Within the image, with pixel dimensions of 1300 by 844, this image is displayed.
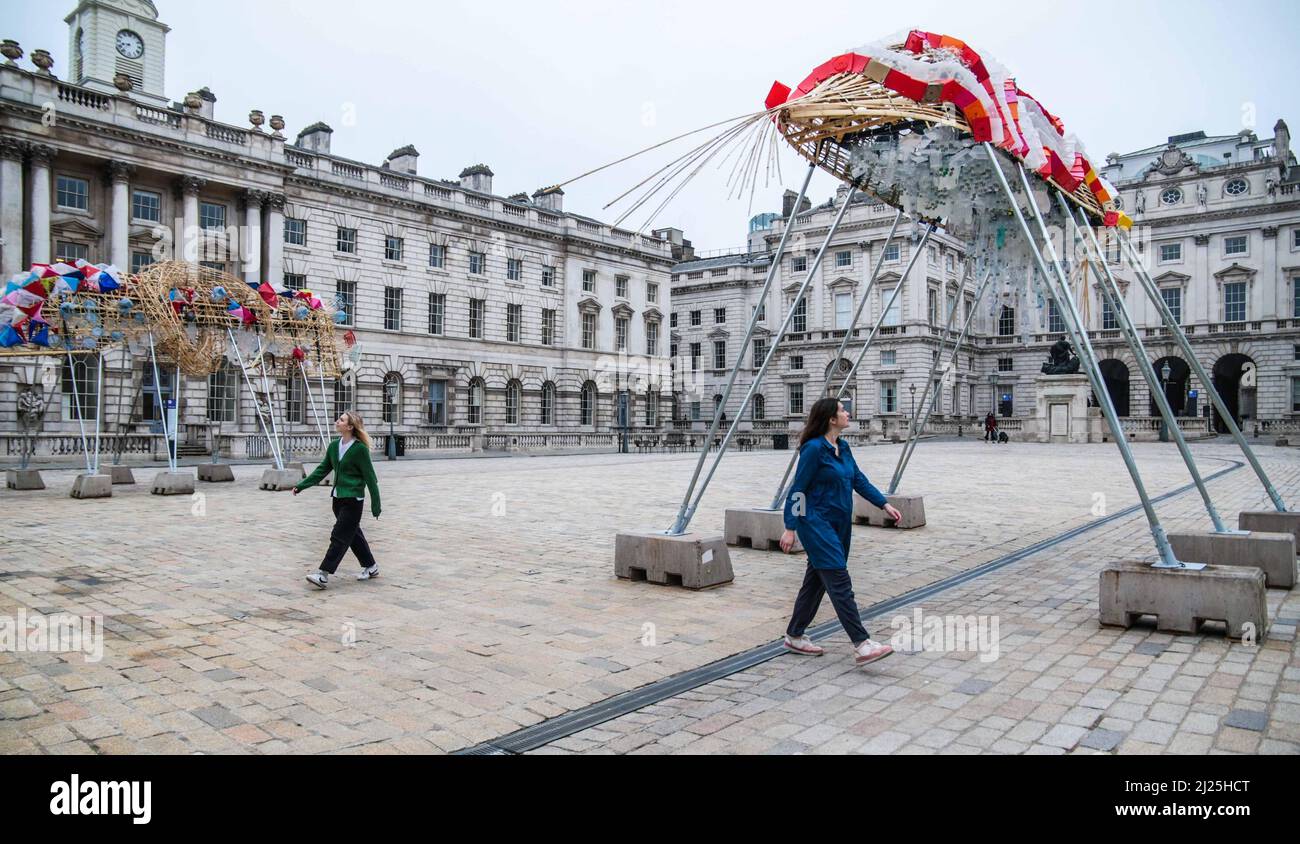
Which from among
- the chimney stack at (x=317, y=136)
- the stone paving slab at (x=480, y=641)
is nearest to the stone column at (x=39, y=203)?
the chimney stack at (x=317, y=136)

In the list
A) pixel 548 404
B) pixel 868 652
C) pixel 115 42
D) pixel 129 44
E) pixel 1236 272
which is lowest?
pixel 868 652

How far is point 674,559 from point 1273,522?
658cm

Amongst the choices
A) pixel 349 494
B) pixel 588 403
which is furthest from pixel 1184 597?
pixel 588 403

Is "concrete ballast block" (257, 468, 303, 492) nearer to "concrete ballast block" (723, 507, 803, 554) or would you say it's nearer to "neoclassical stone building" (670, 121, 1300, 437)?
"concrete ballast block" (723, 507, 803, 554)

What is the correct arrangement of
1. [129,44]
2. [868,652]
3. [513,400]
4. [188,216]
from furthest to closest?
[129,44]
[513,400]
[188,216]
[868,652]

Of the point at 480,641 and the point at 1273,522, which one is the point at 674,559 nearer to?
the point at 480,641

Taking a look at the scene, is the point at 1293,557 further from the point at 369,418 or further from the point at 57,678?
the point at 369,418

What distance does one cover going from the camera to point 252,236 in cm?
3834

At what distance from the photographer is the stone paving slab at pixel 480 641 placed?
4.59 meters

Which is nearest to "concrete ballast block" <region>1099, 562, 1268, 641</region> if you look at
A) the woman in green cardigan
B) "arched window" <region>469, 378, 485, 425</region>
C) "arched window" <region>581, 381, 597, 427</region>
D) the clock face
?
the woman in green cardigan

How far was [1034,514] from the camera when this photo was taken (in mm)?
13766

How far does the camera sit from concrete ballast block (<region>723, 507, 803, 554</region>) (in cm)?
1026

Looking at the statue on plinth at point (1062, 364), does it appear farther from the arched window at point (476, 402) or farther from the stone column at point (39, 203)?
the stone column at point (39, 203)
